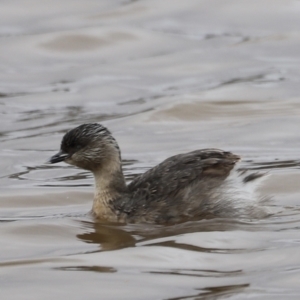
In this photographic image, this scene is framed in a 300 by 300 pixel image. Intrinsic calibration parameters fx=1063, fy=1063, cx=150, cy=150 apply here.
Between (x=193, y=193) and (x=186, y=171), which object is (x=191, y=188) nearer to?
(x=193, y=193)

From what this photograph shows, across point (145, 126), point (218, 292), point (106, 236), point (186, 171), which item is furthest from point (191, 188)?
point (145, 126)

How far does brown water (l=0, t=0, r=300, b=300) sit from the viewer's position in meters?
6.82

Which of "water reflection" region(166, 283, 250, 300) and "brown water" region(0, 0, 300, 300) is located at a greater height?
"brown water" region(0, 0, 300, 300)

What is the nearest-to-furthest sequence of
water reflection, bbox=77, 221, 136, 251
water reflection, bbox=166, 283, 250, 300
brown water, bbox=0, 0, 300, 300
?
water reflection, bbox=166, 283, 250, 300 → brown water, bbox=0, 0, 300, 300 → water reflection, bbox=77, 221, 136, 251

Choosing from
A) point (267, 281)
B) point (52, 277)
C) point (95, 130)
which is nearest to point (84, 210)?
point (95, 130)

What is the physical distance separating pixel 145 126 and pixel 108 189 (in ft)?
12.1

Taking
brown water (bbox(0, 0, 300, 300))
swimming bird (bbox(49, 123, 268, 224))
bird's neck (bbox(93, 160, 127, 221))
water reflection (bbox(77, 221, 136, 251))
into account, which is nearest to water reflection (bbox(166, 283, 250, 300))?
brown water (bbox(0, 0, 300, 300))

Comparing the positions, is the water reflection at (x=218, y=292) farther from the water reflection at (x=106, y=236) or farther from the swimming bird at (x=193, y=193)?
the swimming bird at (x=193, y=193)

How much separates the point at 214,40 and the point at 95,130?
317 inches

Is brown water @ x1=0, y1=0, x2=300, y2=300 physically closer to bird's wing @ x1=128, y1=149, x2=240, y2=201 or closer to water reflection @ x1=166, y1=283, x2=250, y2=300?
water reflection @ x1=166, y1=283, x2=250, y2=300

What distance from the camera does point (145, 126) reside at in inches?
486

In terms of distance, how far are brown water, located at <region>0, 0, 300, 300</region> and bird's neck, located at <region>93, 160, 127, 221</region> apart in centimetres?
15

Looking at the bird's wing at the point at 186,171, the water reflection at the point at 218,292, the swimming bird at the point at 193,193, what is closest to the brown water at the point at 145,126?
the water reflection at the point at 218,292

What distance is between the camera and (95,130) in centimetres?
879
